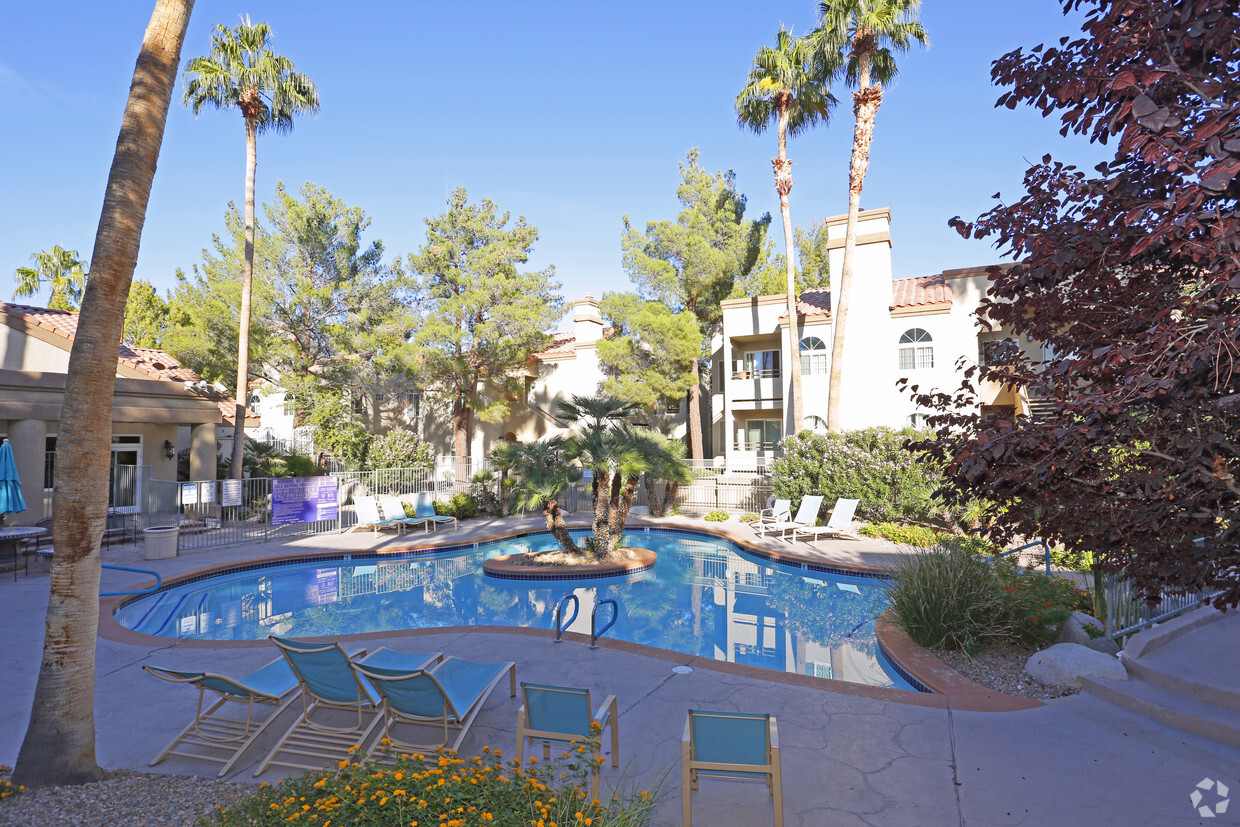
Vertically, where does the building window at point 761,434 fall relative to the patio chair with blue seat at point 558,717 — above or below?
above

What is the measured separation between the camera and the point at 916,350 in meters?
21.5

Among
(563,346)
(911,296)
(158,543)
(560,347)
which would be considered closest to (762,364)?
(911,296)

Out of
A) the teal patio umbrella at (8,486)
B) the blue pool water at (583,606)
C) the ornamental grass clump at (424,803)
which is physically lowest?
the blue pool water at (583,606)

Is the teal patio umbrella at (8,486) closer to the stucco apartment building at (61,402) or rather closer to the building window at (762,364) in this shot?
the stucco apartment building at (61,402)

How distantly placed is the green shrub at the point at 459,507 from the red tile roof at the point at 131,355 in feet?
23.2

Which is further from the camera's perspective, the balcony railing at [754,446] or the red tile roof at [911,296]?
the balcony railing at [754,446]

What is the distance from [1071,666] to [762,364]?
20.7m

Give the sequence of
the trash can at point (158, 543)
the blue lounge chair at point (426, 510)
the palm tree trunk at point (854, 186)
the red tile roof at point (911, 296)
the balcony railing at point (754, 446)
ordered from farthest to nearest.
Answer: the balcony railing at point (754, 446), the red tile roof at point (911, 296), the palm tree trunk at point (854, 186), the blue lounge chair at point (426, 510), the trash can at point (158, 543)

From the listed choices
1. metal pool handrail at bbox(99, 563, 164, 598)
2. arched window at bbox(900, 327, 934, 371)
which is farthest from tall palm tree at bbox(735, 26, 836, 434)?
metal pool handrail at bbox(99, 563, 164, 598)

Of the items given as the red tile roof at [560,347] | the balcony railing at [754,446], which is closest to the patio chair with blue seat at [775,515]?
the balcony railing at [754,446]

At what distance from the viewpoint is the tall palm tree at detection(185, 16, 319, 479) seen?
1869 centimetres

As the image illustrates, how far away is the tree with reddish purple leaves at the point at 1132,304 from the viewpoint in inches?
87.4

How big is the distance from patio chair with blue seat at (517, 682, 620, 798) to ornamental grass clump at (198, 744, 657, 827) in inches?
26.3

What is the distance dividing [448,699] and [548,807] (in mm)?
1636
